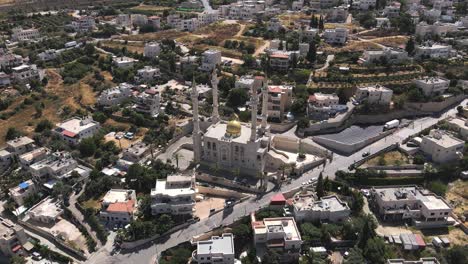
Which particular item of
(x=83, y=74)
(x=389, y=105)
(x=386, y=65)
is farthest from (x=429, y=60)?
(x=83, y=74)

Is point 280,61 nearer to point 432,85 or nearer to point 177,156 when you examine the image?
point 432,85

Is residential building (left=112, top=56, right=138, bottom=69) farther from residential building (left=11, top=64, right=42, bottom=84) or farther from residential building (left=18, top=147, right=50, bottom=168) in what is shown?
residential building (left=18, top=147, right=50, bottom=168)

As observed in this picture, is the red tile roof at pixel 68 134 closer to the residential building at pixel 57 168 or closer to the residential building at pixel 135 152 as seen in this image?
the residential building at pixel 57 168

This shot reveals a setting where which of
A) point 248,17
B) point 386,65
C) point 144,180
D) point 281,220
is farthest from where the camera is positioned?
point 248,17

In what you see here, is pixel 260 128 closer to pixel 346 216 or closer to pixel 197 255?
pixel 346 216

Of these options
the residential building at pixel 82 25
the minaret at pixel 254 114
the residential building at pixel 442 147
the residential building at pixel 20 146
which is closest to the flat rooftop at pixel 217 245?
the minaret at pixel 254 114

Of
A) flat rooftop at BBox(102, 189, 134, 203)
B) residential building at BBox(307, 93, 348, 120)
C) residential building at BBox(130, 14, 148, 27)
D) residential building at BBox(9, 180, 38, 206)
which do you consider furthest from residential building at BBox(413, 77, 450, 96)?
residential building at BBox(130, 14, 148, 27)

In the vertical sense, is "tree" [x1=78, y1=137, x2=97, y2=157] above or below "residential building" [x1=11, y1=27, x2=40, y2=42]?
below
